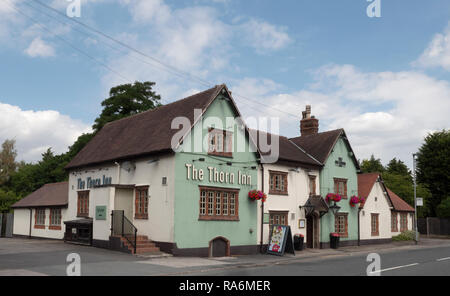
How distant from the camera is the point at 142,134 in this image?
2452 cm

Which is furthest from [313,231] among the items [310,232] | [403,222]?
[403,222]

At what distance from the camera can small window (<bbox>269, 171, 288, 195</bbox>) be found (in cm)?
2612

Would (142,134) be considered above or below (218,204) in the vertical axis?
above

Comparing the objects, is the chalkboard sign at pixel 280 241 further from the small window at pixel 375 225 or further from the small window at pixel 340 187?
the small window at pixel 375 225

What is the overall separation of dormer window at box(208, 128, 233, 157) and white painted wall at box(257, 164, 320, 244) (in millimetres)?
2866

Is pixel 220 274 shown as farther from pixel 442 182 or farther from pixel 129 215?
pixel 442 182

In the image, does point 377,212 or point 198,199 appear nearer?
point 198,199

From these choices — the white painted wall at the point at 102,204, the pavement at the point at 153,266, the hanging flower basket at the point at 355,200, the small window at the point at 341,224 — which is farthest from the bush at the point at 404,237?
the white painted wall at the point at 102,204

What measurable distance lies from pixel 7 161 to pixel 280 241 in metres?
52.3

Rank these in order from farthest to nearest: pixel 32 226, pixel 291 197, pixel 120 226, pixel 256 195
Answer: pixel 32 226 < pixel 291 197 < pixel 256 195 < pixel 120 226

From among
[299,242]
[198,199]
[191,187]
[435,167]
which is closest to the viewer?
[191,187]

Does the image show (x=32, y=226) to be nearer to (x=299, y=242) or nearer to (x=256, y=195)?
(x=256, y=195)

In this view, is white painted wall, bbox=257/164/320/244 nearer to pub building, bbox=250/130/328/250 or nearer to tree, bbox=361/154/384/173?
pub building, bbox=250/130/328/250
